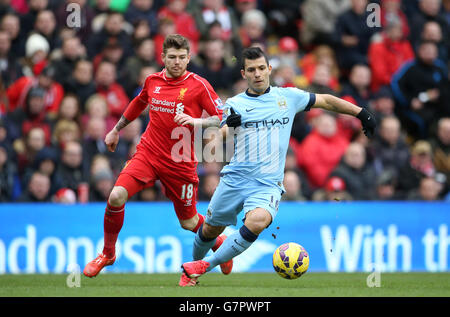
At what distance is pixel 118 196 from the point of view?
962 centimetres

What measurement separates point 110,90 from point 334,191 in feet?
13.9

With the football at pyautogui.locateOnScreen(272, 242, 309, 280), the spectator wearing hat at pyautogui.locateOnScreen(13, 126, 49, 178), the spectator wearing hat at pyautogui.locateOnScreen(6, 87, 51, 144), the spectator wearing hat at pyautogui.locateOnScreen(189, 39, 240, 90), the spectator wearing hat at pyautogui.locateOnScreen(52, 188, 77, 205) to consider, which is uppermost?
the spectator wearing hat at pyautogui.locateOnScreen(189, 39, 240, 90)

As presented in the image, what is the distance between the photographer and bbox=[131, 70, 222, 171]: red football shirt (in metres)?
9.78

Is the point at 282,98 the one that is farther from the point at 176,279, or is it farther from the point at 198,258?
the point at 176,279

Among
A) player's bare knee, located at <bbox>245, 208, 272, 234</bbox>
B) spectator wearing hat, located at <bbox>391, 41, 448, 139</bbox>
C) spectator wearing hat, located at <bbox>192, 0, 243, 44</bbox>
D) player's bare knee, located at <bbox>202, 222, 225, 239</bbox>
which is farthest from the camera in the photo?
spectator wearing hat, located at <bbox>192, 0, 243, 44</bbox>

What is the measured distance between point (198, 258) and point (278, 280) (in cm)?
130

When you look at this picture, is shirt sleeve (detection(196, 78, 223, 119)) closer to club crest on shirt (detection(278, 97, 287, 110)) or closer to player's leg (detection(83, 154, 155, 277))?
club crest on shirt (detection(278, 97, 287, 110))

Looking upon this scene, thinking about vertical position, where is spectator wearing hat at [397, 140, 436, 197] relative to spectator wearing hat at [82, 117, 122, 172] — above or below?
below

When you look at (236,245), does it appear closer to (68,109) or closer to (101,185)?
(101,185)

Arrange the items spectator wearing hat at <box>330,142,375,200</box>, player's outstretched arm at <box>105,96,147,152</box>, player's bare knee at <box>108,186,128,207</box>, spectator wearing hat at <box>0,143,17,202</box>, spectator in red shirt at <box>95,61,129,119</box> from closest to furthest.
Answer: player's bare knee at <box>108,186,128,207</box>, player's outstretched arm at <box>105,96,147,152</box>, spectator wearing hat at <box>0,143,17,202</box>, spectator wearing hat at <box>330,142,375,200</box>, spectator in red shirt at <box>95,61,129,119</box>

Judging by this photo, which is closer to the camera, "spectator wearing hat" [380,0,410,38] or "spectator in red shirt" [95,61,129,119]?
"spectator in red shirt" [95,61,129,119]

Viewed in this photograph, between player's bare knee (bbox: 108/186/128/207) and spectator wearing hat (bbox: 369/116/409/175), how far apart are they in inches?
246

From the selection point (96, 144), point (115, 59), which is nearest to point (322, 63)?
point (115, 59)

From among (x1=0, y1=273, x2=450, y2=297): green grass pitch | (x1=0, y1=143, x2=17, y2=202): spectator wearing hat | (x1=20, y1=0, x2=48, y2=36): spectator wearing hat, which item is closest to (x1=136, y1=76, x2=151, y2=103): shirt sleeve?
(x1=0, y1=273, x2=450, y2=297): green grass pitch
